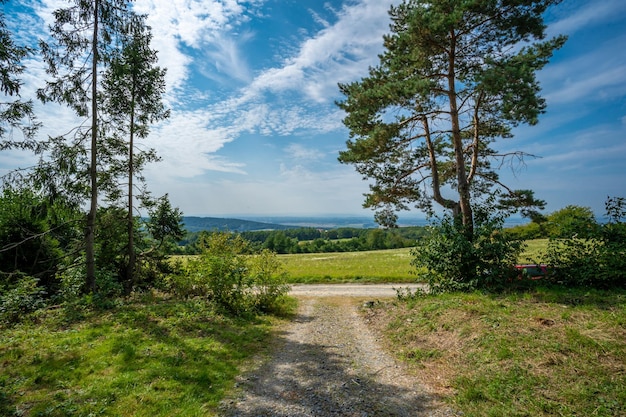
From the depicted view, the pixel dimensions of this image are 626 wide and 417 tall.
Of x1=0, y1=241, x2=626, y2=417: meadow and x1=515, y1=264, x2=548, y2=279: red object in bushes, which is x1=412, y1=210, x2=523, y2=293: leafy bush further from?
x1=0, y1=241, x2=626, y2=417: meadow

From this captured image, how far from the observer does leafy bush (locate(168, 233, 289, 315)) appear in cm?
1129

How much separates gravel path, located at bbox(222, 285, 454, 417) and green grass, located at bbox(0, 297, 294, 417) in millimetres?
604

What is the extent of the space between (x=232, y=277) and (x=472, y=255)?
9305mm

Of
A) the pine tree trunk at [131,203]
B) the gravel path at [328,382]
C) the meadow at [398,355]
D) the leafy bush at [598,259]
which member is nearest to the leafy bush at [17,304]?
the meadow at [398,355]

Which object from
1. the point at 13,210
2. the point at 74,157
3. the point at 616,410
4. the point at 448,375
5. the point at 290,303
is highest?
the point at 74,157

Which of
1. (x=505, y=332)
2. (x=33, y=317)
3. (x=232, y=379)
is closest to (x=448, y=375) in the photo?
(x=505, y=332)

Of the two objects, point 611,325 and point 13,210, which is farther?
point 13,210

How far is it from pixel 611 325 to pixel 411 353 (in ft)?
14.1

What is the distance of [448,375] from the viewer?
5891mm

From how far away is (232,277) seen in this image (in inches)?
443

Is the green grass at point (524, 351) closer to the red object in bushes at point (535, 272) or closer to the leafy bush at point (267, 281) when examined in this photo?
the red object in bushes at point (535, 272)

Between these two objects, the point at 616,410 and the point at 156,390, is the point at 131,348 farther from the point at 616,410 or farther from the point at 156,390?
the point at 616,410

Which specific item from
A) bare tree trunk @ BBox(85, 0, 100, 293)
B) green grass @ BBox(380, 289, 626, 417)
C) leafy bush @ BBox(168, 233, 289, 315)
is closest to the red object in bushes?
green grass @ BBox(380, 289, 626, 417)

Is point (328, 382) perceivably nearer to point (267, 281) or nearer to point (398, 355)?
point (398, 355)
